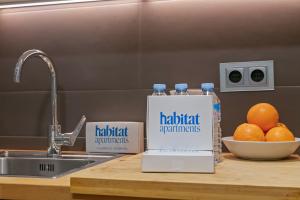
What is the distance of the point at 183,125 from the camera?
96 centimetres

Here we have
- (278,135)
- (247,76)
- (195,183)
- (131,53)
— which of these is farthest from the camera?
(131,53)

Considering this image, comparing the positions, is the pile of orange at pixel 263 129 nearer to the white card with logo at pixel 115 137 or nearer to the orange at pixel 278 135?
the orange at pixel 278 135

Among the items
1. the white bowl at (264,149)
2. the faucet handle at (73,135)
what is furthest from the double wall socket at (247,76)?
the faucet handle at (73,135)

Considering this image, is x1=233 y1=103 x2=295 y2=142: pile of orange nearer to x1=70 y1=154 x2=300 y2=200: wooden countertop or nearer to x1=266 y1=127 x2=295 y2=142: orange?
x1=266 y1=127 x2=295 y2=142: orange

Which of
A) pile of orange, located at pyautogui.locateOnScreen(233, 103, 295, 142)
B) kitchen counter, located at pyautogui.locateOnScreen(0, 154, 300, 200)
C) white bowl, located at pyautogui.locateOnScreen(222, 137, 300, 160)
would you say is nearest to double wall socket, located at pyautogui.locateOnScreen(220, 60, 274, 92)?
pile of orange, located at pyautogui.locateOnScreen(233, 103, 295, 142)

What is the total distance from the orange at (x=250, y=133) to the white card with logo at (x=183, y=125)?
191 mm

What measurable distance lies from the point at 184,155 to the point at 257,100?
538mm

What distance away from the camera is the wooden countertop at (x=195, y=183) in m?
0.75

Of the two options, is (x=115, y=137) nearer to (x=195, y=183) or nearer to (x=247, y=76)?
(x=247, y=76)

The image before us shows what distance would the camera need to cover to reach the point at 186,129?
3.15 feet

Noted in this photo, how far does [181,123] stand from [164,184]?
0.20 meters

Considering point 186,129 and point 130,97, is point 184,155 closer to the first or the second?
point 186,129

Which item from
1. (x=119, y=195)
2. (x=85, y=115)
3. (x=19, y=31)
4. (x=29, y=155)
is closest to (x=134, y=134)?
(x=85, y=115)

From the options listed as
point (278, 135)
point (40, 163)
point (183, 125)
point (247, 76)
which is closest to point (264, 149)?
point (278, 135)
